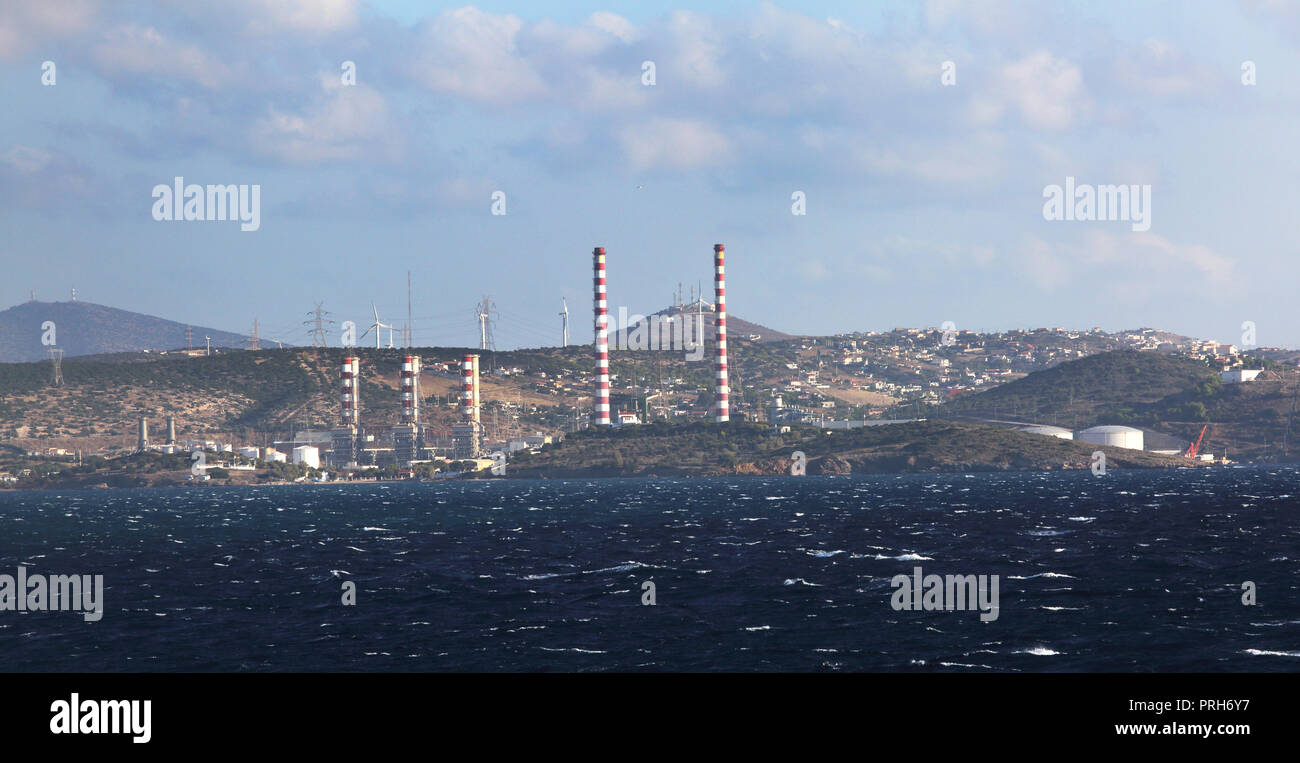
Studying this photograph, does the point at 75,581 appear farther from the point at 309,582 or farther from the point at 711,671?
the point at 711,671
